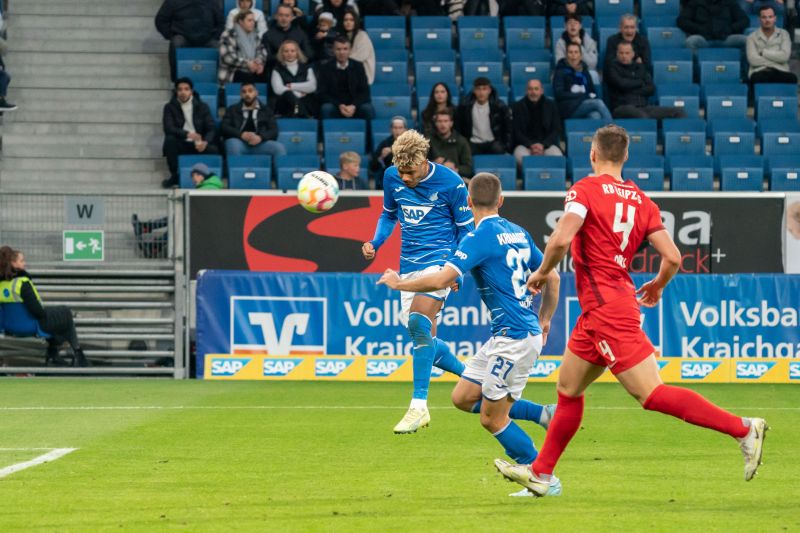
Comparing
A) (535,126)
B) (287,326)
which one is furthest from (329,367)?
(535,126)

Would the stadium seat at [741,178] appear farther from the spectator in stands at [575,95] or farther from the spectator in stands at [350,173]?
the spectator in stands at [350,173]

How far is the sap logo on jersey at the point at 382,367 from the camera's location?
17141 millimetres

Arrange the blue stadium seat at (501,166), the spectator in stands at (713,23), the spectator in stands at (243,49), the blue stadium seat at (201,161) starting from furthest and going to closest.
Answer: the spectator in stands at (713,23)
the spectator in stands at (243,49)
the blue stadium seat at (201,161)
the blue stadium seat at (501,166)

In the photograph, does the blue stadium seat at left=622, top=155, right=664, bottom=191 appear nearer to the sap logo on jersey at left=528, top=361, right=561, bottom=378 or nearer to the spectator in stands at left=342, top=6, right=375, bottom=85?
the sap logo on jersey at left=528, top=361, right=561, bottom=378

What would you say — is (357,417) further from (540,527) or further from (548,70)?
(548,70)

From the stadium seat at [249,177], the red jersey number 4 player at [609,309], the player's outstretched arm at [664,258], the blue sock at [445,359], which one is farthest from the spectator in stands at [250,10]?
the player's outstretched arm at [664,258]

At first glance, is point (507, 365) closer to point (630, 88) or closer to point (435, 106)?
point (435, 106)

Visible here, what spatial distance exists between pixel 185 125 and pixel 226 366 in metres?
4.84

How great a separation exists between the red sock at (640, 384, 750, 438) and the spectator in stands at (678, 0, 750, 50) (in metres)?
16.9

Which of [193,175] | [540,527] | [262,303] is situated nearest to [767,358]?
[262,303]

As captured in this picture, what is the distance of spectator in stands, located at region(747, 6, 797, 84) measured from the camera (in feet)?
72.4

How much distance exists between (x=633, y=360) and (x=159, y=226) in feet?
40.0

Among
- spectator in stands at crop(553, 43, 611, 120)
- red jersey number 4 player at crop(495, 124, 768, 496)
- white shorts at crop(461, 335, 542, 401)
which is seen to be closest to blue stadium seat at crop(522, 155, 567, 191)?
spectator in stands at crop(553, 43, 611, 120)

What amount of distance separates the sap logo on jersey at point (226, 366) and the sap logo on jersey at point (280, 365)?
34cm
